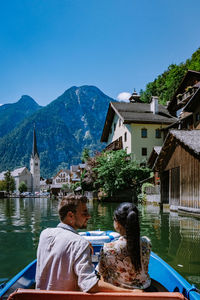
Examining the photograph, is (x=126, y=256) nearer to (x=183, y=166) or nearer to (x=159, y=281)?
(x=159, y=281)

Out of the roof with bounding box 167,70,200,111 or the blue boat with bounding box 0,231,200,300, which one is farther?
the roof with bounding box 167,70,200,111

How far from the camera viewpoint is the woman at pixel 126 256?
10.5ft

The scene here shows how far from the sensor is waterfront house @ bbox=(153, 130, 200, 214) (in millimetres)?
17719

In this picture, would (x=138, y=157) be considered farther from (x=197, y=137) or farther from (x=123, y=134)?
(x=197, y=137)

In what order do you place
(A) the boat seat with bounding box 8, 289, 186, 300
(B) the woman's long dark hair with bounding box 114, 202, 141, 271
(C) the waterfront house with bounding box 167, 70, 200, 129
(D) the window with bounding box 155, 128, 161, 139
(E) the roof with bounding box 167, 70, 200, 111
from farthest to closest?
(D) the window with bounding box 155, 128, 161, 139, (E) the roof with bounding box 167, 70, 200, 111, (C) the waterfront house with bounding box 167, 70, 200, 129, (B) the woman's long dark hair with bounding box 114, 202, 141, 271, (A) the boat seat with bounding box 8, 289, 186, 300

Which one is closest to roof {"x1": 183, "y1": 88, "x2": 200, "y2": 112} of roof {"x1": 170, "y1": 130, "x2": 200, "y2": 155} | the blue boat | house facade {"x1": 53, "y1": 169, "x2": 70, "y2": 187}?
roof {"x1": 170, "y1": 130, "x2": 200, "y2": 155}

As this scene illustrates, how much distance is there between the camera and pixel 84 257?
2834mm

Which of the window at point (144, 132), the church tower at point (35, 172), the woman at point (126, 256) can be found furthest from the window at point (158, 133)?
the church tower at point (35, 172)

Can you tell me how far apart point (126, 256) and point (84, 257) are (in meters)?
0.67

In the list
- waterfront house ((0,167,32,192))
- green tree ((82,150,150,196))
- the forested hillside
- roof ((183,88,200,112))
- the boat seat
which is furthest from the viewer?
waterfront house ((0,167,32,192))

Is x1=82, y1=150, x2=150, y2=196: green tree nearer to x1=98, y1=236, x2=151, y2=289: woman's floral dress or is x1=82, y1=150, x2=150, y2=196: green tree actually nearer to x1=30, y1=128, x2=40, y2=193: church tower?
x1=98, y1=236, x2=151, y2=289: woman's floral dress

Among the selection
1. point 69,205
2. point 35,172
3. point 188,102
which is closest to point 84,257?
point 69,205

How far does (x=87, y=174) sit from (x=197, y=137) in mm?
27691

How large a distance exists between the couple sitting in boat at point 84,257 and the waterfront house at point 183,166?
1411 centimetres
